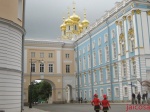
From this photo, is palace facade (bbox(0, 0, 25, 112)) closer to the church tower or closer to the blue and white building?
the blue and white building

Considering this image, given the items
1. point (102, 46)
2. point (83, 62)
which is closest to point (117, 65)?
point (102, 46)

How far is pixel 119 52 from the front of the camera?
1485 inches

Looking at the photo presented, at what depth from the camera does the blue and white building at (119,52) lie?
109 ft

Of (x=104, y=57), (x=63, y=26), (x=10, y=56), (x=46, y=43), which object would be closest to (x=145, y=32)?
(x=104, y=57)

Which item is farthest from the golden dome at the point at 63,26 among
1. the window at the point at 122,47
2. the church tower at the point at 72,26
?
the window at the point at 122,47

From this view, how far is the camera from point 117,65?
126 ft

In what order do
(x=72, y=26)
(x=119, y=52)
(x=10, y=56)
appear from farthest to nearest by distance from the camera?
(x=72, y=26) → (x=119, y=52) → (x=10, y=56)

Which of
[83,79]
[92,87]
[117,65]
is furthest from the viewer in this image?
[83,79]

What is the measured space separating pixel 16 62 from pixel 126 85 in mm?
20334

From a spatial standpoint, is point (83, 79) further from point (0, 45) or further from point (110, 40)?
point (0, 45)

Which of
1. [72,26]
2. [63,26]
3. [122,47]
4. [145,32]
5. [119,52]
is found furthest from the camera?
[63,26]

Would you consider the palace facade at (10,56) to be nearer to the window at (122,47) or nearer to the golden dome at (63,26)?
the window at (122,47)

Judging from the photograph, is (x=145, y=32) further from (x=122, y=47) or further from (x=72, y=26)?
(x=72, y=26)

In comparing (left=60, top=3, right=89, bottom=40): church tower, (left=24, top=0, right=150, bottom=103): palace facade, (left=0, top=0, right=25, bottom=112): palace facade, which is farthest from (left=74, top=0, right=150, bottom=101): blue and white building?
(left=60, top=3, right=89, bottom=40): church tower
